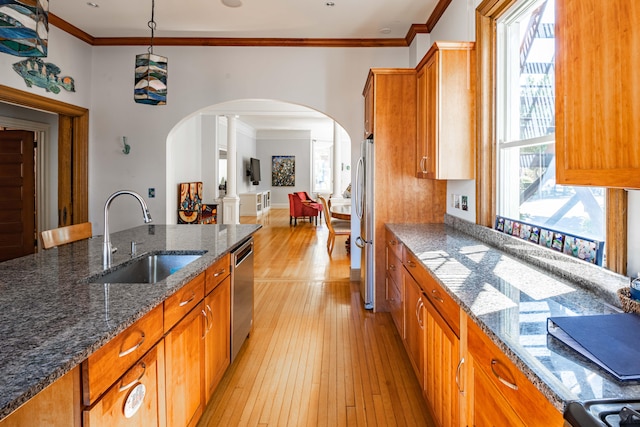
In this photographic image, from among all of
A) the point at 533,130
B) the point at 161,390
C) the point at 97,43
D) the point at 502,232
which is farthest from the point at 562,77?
the point at 97,43

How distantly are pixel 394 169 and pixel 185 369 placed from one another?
2.53m

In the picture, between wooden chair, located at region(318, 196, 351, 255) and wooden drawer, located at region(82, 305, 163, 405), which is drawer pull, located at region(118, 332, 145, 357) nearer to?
wooden drawer, located at region(82, 305, 163, 405)

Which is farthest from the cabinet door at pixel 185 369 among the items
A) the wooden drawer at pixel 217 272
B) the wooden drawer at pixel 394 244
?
the wooden drawer at pixel 394 244

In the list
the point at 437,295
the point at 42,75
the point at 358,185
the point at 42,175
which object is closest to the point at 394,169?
the point at 358,185

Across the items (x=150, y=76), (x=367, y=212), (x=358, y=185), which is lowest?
(x=367, y=212)

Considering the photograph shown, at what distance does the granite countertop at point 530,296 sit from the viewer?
0.88 metres

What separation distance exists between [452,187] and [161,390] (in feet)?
9.24

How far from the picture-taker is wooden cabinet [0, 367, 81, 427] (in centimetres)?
102

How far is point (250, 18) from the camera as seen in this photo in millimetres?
4031

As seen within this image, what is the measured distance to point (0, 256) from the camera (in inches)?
205

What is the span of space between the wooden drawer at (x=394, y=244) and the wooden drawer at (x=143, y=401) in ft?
6.25

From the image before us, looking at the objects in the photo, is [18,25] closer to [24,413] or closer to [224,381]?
[24,413]

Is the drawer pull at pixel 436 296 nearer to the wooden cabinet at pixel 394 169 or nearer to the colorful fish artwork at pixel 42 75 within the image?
the wooden cabinet at pixel 394 169

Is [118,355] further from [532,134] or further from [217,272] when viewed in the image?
[532,134]
